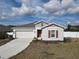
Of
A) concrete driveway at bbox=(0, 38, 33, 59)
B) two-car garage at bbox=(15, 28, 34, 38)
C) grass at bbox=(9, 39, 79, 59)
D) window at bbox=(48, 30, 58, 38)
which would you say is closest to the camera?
grass at bbox=(9, 39, 79, 59)

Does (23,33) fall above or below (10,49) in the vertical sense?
above

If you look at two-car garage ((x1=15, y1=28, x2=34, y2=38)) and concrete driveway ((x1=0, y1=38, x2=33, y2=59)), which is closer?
concrete driveway ((x1=0, y1=38, x2=33, y2=59))

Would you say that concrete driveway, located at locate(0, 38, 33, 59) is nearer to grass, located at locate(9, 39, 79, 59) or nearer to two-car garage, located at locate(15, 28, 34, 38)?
grass, located at locate(9, 39, 79, 59)

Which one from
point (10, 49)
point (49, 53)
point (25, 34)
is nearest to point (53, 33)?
point (25, 34)

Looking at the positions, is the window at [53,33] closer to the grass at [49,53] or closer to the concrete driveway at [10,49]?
the concrete driveway at [10,49]

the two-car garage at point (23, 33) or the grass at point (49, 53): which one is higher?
the two-car garage at point (23, 33)

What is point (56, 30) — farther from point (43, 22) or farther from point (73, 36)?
point (73, 36)

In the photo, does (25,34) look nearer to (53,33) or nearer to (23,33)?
(23,33)

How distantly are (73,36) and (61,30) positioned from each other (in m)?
10.6

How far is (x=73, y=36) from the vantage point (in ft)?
137

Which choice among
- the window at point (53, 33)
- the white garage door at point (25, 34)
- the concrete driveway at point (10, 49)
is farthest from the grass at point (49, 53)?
the white garage door at point (25, 34)

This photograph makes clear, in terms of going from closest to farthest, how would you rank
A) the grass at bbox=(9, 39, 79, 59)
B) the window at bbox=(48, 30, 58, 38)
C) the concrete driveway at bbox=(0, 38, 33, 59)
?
the grass at bbox=(9, 39, 79, 59) < the concrete driveway at bbox=(0, 38, 33, 59) < the window at bbox=(48, 30, 58, 38)

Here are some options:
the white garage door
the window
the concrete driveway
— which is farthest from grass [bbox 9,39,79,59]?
the white garage door

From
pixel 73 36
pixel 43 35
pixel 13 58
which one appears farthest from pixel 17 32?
pixel 13 58
